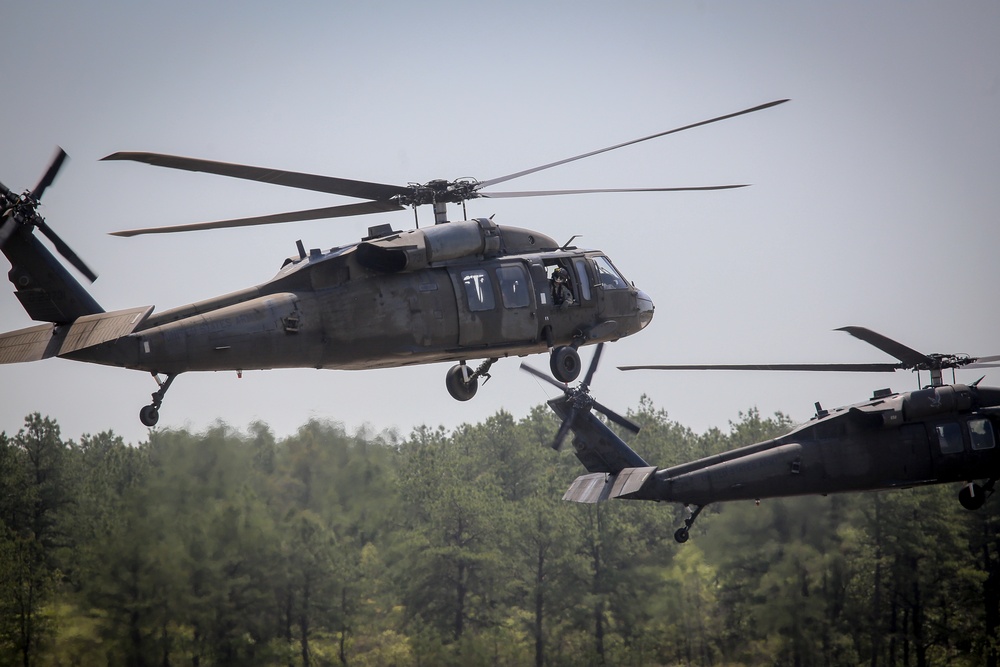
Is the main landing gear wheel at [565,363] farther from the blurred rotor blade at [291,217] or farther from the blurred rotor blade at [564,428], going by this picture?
the blurred rotor blade at [291,217]

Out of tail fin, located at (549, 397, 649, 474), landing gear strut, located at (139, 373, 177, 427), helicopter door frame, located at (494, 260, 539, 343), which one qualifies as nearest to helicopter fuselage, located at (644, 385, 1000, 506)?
tail fin, located at (549, 397, 649, 474)

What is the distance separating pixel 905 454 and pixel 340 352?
13.0m

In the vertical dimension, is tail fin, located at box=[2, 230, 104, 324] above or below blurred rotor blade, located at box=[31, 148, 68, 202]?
below

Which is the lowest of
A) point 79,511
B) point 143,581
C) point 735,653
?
point 735,653

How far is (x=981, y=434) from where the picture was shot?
24.7m

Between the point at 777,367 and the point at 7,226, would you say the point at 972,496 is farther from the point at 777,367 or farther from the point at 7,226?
the point at 7,226

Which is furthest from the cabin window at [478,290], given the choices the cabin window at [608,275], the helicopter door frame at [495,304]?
the cabin window at [608,275]

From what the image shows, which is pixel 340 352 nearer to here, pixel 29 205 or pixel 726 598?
pixel 29 205

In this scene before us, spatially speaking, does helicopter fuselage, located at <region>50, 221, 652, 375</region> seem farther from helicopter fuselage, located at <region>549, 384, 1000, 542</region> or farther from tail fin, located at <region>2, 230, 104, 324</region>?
helicopter fuselage, located at <region>549, 384, 1000, 542</region>

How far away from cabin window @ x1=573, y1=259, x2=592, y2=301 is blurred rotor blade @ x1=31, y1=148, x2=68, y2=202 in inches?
388

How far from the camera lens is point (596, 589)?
176 ft

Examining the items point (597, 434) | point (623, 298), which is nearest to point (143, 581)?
point (597, 434)

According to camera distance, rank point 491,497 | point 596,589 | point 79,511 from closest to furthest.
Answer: point 79,511 < point 596,589 < point 491,497

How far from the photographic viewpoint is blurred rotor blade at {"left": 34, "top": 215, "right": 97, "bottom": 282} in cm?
1859
